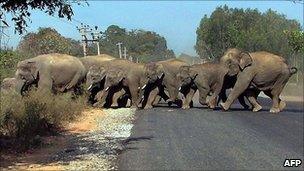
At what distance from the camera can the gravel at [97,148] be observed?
1042cm

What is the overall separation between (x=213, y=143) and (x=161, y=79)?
1345 cm

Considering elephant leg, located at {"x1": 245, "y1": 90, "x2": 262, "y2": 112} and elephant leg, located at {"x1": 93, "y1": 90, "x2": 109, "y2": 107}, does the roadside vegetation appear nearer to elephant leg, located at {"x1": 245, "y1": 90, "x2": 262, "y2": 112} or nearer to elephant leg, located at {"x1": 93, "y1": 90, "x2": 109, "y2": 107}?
elephant leg, located at {"x1": 93, "y1": 90, "x2": 109, "y2": 107}

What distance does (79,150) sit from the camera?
1213 centimetres

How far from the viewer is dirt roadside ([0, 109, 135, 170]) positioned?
10.5 m

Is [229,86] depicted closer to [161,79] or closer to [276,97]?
[276,97]

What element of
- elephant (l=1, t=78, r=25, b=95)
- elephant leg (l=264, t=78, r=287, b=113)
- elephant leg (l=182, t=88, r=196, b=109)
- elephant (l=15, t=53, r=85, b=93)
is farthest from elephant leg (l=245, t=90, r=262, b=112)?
elephant (l=1, t=78, r=25, b=95)

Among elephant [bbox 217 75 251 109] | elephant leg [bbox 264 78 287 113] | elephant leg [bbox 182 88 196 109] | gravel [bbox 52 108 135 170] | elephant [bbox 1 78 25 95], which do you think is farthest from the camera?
elephant leg [bbox 182 88 196 109]

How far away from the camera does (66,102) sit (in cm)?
1842

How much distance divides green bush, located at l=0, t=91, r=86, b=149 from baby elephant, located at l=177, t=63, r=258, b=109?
8.24 m

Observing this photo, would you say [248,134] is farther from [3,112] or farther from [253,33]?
[253,33]

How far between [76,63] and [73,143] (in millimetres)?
11882

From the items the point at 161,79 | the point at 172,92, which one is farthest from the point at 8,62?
the point at 172,92

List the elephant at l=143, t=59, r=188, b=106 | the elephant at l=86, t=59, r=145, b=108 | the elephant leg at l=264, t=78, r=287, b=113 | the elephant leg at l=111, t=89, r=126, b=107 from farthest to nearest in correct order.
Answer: the elephant leg at l=111, t=89, r=126, b=107
the elephant at l=143, t=59, r=188, b=106
the elephant at l=86, t=59, r=145, b=108
the elephant leg at l=264, t=78, r=287, b=113

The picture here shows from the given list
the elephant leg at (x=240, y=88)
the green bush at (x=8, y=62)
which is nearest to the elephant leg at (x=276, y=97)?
the elephant leg at (x=240, y=88)
